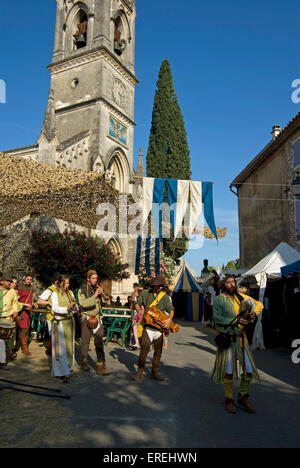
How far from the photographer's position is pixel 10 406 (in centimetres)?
412

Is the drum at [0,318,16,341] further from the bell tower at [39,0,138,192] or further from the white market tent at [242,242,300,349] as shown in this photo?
the bell tower at [39,0,138,192]

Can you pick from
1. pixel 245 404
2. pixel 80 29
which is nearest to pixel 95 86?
pixel 80 29

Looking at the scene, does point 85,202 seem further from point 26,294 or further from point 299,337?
point 299,337

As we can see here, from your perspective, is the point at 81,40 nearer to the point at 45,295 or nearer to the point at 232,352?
the point at 45,295

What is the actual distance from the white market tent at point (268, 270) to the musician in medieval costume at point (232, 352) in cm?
556

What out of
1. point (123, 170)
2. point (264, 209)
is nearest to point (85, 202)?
point (264, 209)

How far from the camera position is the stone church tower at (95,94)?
84.7 ft

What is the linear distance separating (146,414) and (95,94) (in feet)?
88.0

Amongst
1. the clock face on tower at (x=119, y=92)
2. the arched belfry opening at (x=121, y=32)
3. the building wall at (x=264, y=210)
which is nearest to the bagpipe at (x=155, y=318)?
the building wall at (x=264, y=210)

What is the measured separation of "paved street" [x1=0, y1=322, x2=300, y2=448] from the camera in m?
3.21

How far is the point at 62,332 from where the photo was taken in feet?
18.6

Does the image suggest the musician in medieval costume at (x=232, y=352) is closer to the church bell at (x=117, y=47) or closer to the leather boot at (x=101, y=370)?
the leather boot at (x=101, y=370)

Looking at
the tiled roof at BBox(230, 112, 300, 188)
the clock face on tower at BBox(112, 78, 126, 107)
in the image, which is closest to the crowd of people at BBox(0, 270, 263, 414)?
the tiled roof at BBox(230, 112, 300, 188)

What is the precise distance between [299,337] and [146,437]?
266 inches
